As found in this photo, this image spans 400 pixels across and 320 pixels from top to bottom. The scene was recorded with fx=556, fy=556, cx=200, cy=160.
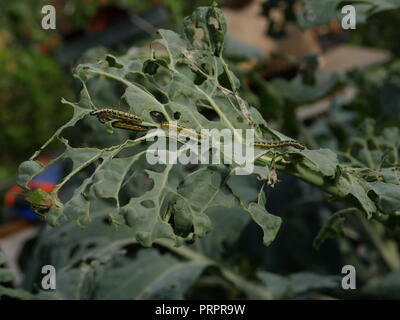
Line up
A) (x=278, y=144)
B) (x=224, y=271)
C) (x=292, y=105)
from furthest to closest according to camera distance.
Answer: (x=292, y=105)
(x=224, y=271)
(x=278, y=144)

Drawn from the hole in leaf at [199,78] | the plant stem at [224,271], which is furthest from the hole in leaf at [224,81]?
the plant stem at [224,271]

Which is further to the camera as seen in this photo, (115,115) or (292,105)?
(292,105)

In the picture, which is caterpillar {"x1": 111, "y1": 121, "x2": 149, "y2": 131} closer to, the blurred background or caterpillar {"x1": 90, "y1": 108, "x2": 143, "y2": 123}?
caterpillar {"x1": 90, "y1": 108, "x2": 143, "y2": 123}

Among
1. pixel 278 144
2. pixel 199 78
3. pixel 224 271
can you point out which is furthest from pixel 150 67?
pixel 224 271

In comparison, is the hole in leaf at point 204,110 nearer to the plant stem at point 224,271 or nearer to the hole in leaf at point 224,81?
the hole in leaf at point 224,81

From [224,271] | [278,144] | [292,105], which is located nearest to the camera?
[278,144]

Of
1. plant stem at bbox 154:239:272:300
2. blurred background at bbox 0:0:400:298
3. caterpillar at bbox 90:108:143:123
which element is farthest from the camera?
blurred background at bbox 0:0:400:298

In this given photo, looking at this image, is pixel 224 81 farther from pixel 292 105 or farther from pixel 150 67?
pixel 292 105

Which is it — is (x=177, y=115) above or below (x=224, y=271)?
above

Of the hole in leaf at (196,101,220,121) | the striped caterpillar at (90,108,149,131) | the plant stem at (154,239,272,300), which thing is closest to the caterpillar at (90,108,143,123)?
the striped caterpillar at (90,108,149,131)
